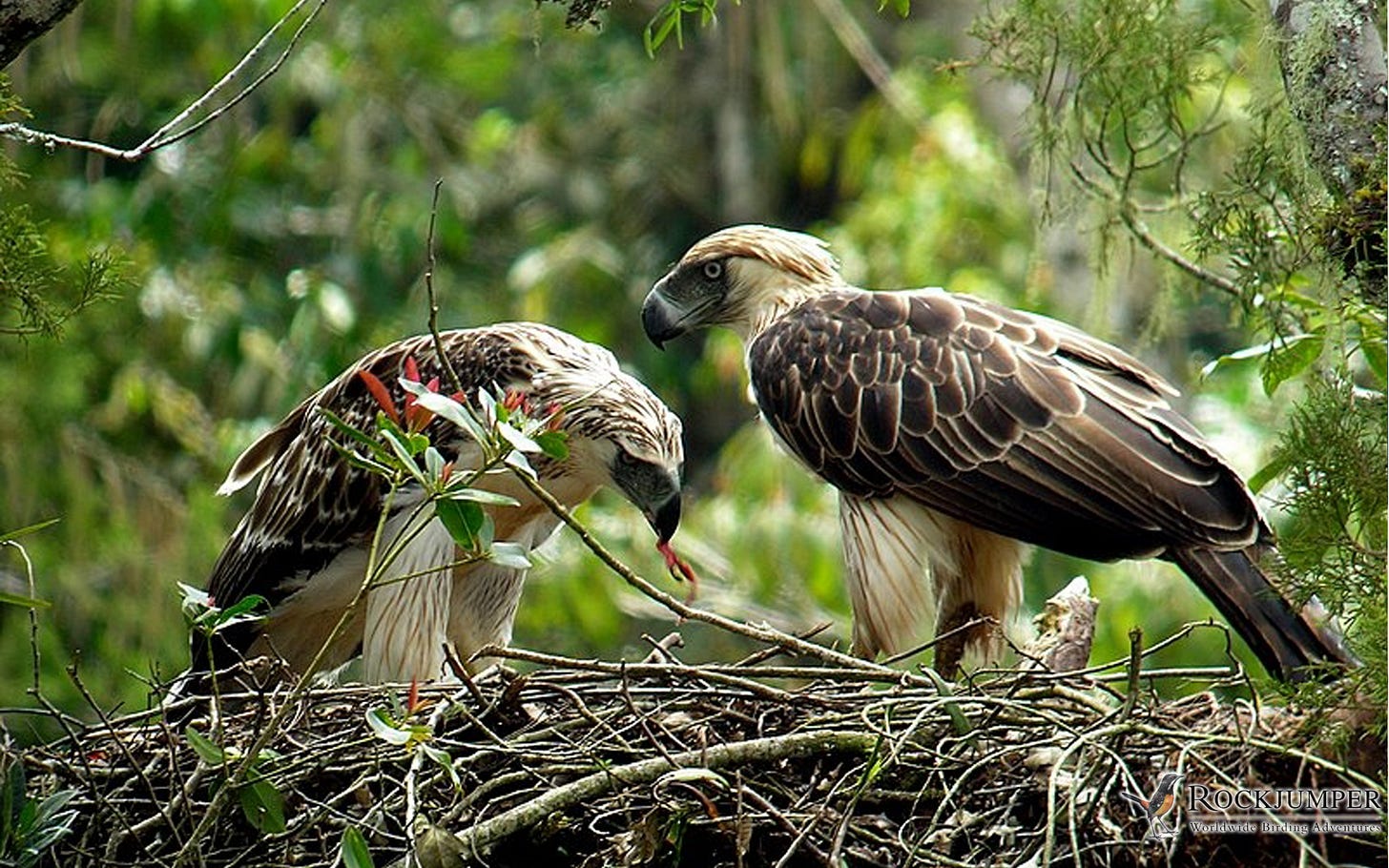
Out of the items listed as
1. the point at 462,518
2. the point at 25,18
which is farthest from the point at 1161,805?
the point at 25,18

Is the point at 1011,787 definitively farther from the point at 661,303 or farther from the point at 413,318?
the point at 413,318

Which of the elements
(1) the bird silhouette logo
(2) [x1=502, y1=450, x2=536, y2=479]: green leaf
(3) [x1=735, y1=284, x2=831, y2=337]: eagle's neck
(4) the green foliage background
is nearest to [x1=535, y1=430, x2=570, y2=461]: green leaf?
(2) [x1=502, y1=450, x2=536, y2=479]: green leaf

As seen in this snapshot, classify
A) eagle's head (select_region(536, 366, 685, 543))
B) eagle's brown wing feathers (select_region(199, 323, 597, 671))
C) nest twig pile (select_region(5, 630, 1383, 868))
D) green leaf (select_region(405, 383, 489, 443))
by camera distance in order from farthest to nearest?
eagle's brown wing feathers (select_region(199, 323, 597, 671)) < eagle's head (select_region(536, 366, 685, 543)) < nest twig pile (select_region(5, 630, 1383, 868)) < green leaf (select_region(405, 383, 489, 443))

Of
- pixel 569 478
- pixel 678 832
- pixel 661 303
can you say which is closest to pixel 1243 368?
pixel 661 303

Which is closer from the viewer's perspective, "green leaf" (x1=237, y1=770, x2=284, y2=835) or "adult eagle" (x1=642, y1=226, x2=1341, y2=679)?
"green leaf" (x1=237, y1=770, x2=284, y2=835)

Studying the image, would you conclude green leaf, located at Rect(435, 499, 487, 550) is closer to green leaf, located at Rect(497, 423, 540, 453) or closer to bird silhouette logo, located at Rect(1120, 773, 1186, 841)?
green leaf, located at Rect(497, 423, 540, 453)

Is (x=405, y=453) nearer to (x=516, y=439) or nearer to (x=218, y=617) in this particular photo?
(x=516, y=439)

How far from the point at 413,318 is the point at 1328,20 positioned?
8010mm

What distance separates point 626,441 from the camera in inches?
225

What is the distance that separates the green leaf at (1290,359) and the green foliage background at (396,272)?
226 cm

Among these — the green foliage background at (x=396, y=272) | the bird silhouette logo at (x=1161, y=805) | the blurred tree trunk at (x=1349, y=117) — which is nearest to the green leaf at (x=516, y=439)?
the bird silhouette logo at (x=1161, y=805)

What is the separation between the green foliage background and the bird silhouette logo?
135 inches

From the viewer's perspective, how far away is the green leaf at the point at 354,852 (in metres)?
3.62

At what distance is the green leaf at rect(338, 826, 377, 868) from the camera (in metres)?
3.62
